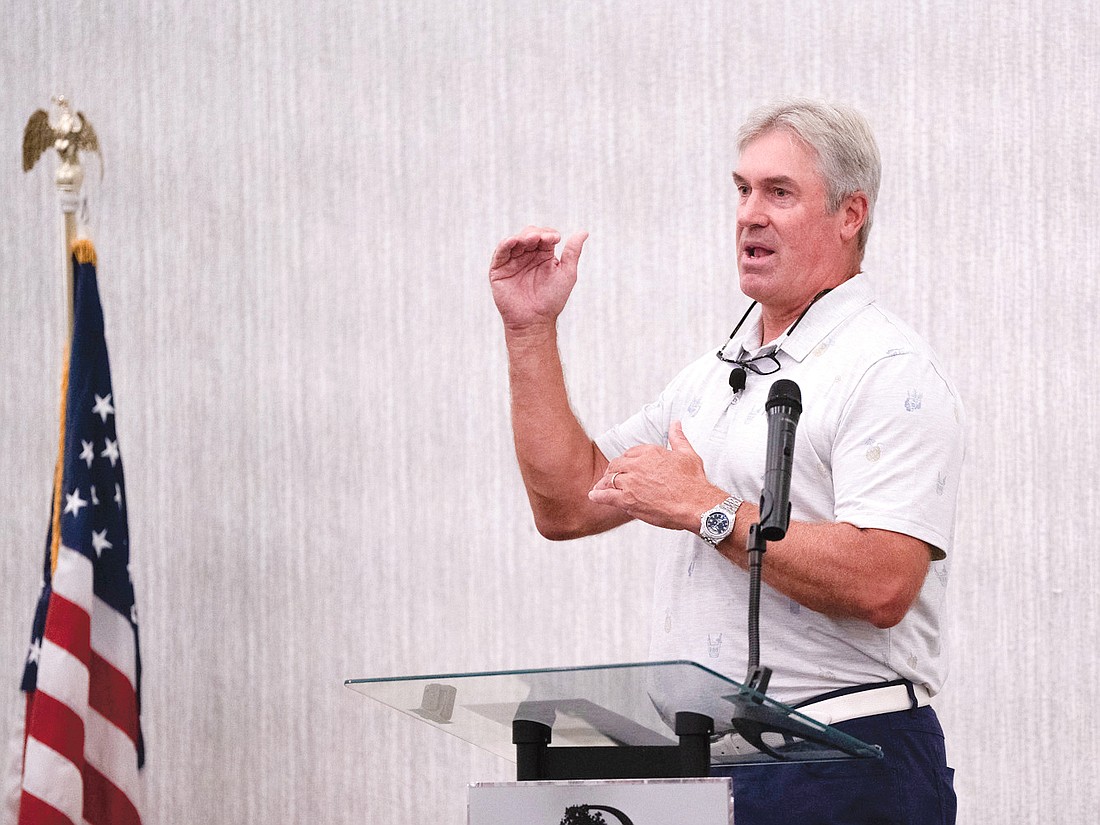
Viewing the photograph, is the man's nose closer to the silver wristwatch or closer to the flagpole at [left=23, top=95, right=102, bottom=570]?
the silver wristwatch

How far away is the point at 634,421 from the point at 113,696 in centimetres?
131

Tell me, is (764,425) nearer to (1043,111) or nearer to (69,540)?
(1043,111)

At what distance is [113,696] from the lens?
101 inches

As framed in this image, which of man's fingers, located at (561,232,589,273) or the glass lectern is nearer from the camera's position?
the glass lectern

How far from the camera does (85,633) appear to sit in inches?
98.0

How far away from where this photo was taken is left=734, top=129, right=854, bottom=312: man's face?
165 cm

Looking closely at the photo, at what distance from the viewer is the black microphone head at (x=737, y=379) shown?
163cm

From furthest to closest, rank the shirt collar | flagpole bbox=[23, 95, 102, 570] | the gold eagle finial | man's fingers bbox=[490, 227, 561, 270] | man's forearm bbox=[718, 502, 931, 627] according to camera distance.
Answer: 1. the gold eagle finial
2. flagpole bbox=[23, 95, 102, 570]
3. man's fingers bbox=[490, 227, 561, 270]
4. the shirt collar
5. man's forearm bbox=[718, 502, 931, 627]

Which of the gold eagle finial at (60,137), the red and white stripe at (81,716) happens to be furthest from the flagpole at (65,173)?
the red and white stripe at (81,716)

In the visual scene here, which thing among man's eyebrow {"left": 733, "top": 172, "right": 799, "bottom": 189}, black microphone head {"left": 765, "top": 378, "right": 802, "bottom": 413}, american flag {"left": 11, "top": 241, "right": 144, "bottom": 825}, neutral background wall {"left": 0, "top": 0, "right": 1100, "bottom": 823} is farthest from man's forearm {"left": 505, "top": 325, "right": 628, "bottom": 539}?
american flag {"left": 11, "top": 241, "right": 144, "bottom": 825}

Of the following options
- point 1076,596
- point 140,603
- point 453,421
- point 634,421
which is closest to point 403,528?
point 453,421

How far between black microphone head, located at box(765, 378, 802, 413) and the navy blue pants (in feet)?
1.36

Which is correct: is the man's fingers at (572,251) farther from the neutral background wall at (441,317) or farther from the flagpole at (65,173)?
the flagpole at (65,173)

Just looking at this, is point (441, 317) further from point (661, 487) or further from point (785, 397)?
point (785, 397)
